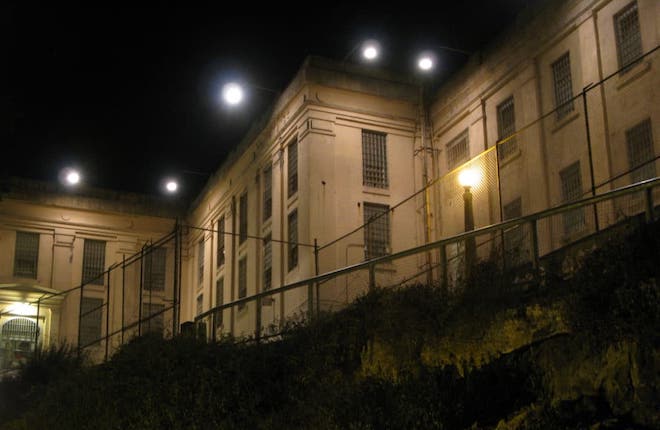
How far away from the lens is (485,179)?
2275cm

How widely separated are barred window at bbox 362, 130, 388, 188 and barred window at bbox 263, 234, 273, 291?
4710mm

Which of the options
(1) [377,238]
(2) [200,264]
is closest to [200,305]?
(2) [200,264]

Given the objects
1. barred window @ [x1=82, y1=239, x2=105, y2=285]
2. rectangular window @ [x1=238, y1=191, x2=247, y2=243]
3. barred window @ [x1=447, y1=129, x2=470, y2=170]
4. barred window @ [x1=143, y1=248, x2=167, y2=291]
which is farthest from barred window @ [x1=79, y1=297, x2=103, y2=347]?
barred window @ [x1=447, y1=129, x2=470, y2=170]

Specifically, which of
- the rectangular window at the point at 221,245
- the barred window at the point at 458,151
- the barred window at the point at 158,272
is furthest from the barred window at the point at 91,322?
the barred window at the point at 458,151

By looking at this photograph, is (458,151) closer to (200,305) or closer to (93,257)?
(200,305)

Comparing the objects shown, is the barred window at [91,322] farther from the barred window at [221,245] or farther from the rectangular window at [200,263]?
the barred window at [221,245]

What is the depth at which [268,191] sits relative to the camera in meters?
38.0

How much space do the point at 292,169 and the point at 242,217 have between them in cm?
638

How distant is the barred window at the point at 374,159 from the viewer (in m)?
34.1

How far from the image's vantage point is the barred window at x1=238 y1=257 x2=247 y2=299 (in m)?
39.5

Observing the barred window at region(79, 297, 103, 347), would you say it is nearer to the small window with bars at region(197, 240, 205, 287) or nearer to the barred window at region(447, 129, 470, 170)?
the small window with bars at region(197, 240, 205, 287)

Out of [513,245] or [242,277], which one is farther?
[242,277]

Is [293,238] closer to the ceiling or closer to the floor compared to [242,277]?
closer to the ceiling

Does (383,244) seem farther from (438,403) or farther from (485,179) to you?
(438,403)
